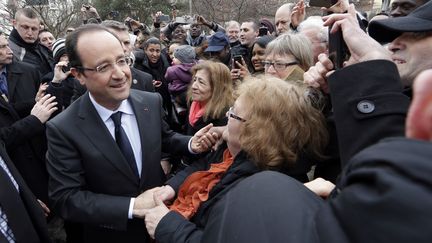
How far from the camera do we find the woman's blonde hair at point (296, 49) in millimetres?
2498

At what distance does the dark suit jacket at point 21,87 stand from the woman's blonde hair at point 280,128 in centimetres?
254

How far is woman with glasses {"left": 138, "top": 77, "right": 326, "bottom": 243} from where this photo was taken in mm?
1479

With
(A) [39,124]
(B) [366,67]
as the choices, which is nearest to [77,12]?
(A) [39,124]

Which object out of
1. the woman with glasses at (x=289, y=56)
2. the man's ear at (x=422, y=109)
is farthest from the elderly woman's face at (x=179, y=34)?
the man's ear at (x=422, y=109)

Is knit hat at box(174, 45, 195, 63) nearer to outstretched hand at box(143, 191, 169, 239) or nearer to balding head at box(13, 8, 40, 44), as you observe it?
balding head at box(13, 8, 40, 44)

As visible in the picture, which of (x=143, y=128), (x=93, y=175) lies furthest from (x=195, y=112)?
(x=93, y=175)

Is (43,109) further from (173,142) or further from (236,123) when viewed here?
(236,123)

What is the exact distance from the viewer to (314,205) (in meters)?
0.69

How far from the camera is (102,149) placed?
6.05ft

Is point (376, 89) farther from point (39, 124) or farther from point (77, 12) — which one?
point (77, 12)

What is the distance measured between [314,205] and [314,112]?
944mm

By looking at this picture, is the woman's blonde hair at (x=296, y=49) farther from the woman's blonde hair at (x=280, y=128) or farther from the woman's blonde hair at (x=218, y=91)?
the woman's blonde hair at (x=280, y=128)

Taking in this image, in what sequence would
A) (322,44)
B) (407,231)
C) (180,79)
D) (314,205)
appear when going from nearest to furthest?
1. (407,231)
2. (314,205)
3. (322,44)
4. (180,79)

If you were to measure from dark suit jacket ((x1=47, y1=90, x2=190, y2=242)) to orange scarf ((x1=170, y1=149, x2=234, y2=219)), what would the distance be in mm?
277
